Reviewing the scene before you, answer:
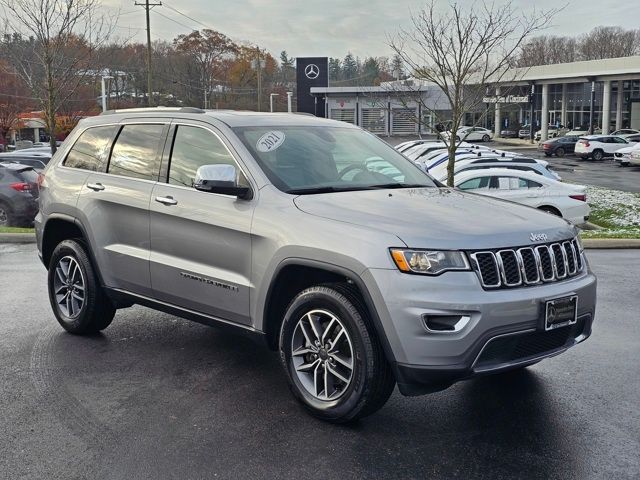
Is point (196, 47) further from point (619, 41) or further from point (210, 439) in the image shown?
point (619, 41)

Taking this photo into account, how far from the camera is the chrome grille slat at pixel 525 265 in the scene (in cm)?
381

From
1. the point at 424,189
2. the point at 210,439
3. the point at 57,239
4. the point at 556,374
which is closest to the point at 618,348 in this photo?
the point at 556,374

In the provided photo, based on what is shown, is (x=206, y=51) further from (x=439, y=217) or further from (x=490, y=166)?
(x=439, y=217)

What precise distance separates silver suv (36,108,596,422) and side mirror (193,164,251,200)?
0.04 feet

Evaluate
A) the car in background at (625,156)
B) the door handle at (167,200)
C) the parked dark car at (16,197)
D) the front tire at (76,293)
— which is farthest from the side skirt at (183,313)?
the car in background at (625,156)

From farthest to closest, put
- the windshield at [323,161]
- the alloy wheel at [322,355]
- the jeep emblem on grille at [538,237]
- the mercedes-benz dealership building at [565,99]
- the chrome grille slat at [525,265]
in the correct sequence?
the mercedes-benz dealership building at [565,99] < the windshield at [323,161] < the alloy wheel at [322,355] < the jeep emblem on grille at [538,237] < the chrome grille slat at [525,265]

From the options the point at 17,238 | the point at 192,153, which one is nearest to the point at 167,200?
the point at 192,153

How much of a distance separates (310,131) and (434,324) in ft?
7.00

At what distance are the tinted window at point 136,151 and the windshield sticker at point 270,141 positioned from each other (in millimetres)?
945

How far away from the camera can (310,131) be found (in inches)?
209

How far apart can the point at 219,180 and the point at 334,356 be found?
1330mm

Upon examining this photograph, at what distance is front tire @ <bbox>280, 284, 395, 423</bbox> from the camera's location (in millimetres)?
3953

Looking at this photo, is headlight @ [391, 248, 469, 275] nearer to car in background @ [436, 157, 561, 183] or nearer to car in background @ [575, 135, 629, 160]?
car in background @ [436, 157, 561, 183]

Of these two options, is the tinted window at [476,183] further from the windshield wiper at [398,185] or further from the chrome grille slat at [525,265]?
the chrome grille slat at [525,265]
